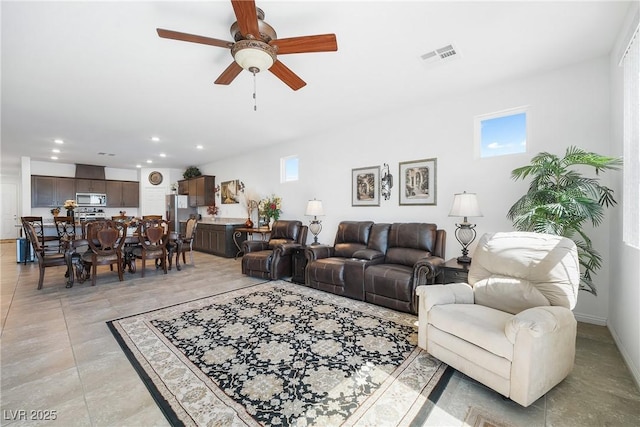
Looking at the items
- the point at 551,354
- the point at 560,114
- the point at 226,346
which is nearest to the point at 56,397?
the point at 226,346

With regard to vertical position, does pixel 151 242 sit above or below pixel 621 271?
below

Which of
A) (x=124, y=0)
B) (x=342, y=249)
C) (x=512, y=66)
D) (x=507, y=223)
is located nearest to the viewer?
(x=124, y=0)

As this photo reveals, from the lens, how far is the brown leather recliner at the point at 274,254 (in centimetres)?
462

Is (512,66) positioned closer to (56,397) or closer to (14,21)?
(14,21)

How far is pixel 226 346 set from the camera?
237cm

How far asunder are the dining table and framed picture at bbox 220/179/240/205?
226cm

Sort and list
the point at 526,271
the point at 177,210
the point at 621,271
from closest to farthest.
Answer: the point at 526,271 < the point at 621,271 < the point at 177,210

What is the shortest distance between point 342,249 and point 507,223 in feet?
7.35

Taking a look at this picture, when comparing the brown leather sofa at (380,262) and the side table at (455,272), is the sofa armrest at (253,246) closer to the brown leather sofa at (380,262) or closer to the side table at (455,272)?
the brown leather sofa at (380,262)

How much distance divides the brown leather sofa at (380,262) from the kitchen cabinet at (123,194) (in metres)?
8.35

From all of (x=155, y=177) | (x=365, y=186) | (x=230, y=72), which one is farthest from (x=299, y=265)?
(x=155, y=177)

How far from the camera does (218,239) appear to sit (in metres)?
7.16

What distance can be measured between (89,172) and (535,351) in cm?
1145

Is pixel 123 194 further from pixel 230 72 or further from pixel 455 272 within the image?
pixel 455 272
